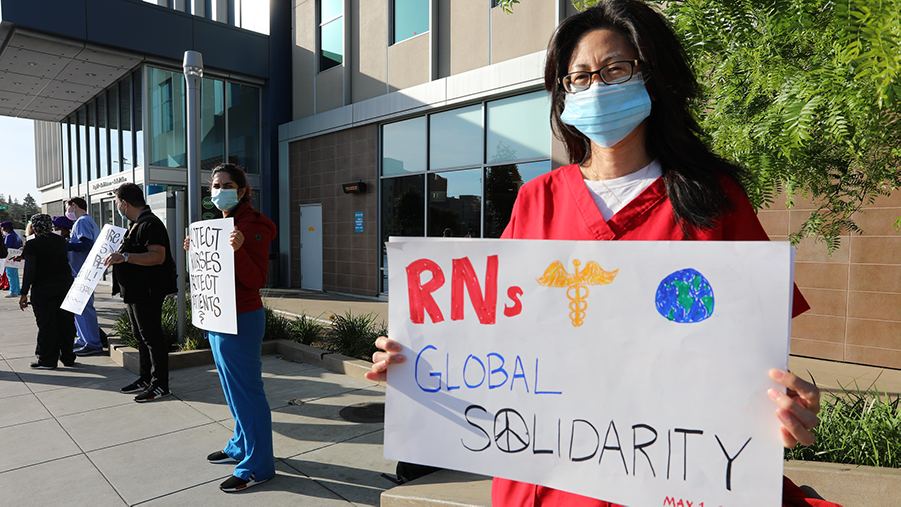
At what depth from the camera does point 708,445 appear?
1.25 m

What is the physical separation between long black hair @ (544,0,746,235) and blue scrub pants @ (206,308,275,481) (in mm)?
3003

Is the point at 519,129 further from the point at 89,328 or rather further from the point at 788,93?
the point at 788,93

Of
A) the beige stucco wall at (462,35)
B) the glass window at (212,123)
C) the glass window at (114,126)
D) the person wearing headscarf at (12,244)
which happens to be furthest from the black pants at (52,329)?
the glass window at (114,126)

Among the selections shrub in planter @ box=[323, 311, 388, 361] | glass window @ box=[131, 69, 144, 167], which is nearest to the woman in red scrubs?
shrub in planter @ box=[323, 311, 388, 361]

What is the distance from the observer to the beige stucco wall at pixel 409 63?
12.9m

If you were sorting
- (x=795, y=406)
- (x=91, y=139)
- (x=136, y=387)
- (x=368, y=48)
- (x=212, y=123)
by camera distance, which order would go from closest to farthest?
1. (x=795, y=406)
2. (x=136, y=387)
3. (x=368, y=48)
4. (x=212, y=123)
5. (x=91, y=139)

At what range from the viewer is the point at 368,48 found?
1443 centimetres

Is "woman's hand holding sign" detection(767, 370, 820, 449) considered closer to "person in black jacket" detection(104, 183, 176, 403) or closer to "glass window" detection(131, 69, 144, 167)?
"person in black jacket" detection(104, 183, 176, 403)

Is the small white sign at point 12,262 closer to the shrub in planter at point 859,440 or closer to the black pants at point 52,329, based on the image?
the black pants at point 52,329

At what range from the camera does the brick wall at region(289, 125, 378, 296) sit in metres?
14.4

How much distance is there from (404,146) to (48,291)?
27.6 ft

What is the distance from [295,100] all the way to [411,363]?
56.0ft

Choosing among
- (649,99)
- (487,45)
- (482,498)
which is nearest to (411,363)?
(649,99)

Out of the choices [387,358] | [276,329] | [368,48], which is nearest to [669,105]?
[387,358]
